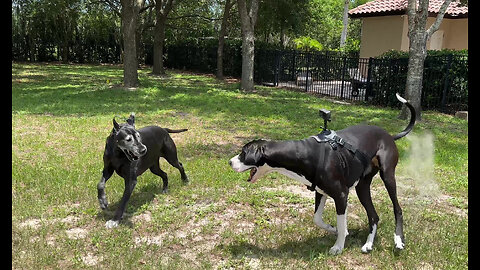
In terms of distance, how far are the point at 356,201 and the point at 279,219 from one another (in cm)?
125

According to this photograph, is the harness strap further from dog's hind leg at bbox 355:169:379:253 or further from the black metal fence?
the black metal fence

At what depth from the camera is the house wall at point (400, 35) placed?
21.4 m

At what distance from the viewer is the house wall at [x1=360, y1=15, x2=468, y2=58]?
21403 millimetres

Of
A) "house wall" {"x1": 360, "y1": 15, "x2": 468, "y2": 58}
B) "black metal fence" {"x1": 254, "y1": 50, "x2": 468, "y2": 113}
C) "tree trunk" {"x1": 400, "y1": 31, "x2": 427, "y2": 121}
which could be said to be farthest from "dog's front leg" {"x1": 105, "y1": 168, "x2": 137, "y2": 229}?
"house wall" {"x1": 360, "y1": 15, "x2": 468, "y2": 58}

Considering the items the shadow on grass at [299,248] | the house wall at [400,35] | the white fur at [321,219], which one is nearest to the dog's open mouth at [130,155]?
the shadow on grass at [299,248]

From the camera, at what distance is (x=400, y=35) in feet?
70.1

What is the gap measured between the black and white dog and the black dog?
124 cm

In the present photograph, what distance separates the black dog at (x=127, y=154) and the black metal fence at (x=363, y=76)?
11345 millimetres

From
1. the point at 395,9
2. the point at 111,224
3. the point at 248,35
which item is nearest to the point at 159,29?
the point at 248,35

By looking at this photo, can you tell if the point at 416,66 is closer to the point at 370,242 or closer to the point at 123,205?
the point at 370,242

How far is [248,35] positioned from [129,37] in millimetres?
4769

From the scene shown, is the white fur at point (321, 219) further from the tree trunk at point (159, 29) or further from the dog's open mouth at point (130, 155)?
the tree trunk at point (159, 29)
